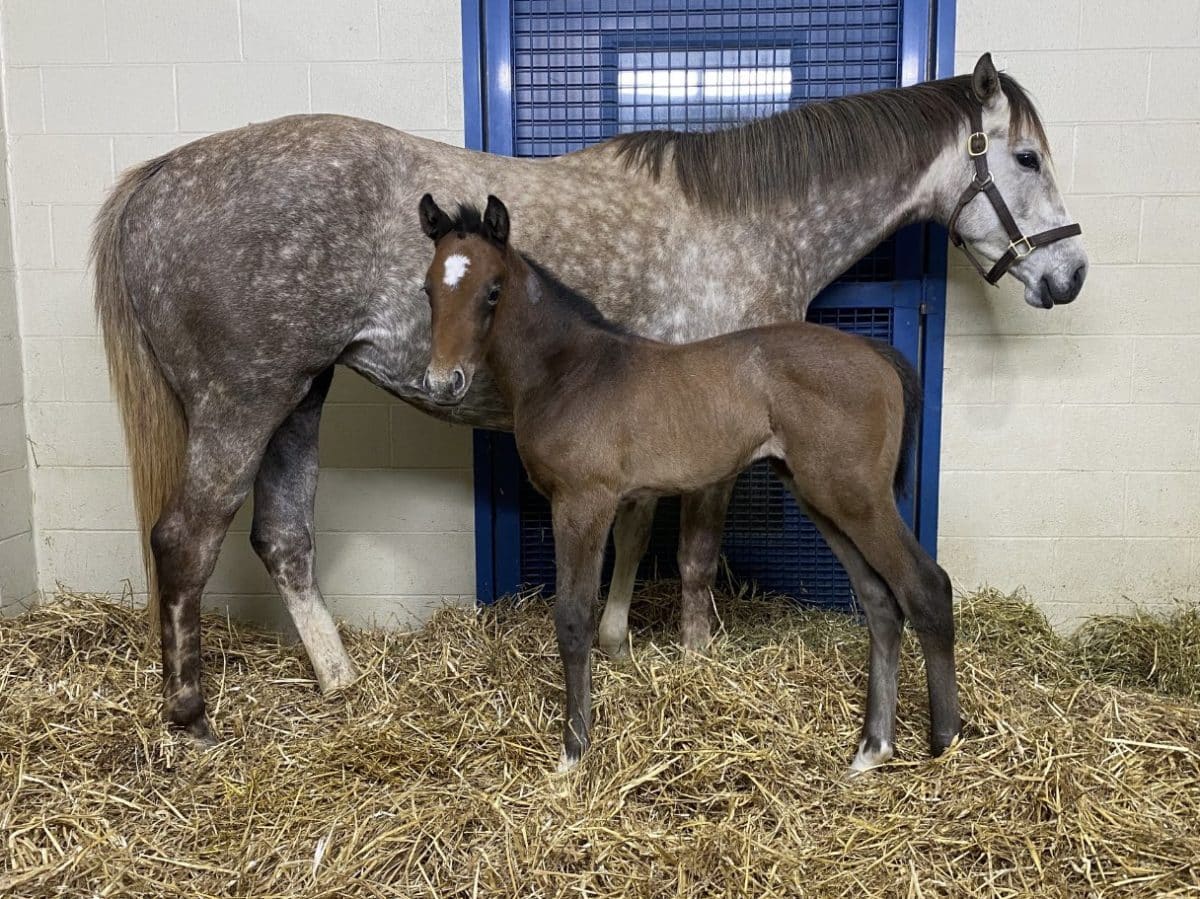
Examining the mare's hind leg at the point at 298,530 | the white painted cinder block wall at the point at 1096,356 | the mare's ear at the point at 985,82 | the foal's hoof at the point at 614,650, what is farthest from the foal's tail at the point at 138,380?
the white painted cinder block wall at the point at 1096,356

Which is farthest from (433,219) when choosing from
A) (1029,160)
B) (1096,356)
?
(1096,356)

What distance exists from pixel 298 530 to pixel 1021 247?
2592mm

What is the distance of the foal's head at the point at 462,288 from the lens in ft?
6.81

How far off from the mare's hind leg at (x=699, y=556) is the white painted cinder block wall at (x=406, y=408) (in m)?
1.10

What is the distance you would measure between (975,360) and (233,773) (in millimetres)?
3011

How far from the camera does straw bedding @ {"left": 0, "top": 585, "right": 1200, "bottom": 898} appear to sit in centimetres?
195

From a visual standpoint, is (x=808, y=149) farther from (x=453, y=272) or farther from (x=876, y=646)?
(x=876, y=646)

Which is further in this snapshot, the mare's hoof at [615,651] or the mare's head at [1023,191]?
the mare's hoof at [615,651]

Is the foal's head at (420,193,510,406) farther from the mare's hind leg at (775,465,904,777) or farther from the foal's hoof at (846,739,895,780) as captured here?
the foal's hoof at (846,739,895,780)

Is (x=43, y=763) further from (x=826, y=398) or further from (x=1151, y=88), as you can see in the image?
(x=1151, y=88)

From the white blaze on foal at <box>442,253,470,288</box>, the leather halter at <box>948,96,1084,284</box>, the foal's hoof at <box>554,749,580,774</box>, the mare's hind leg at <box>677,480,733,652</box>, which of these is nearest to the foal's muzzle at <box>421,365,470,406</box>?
the white blaze on foal at <box>442,253,470,288</box>

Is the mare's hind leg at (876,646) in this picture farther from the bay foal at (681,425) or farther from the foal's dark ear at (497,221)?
the foal's dark ear at (497,221)

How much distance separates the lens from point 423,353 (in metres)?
2.74

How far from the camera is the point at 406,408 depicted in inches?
144
